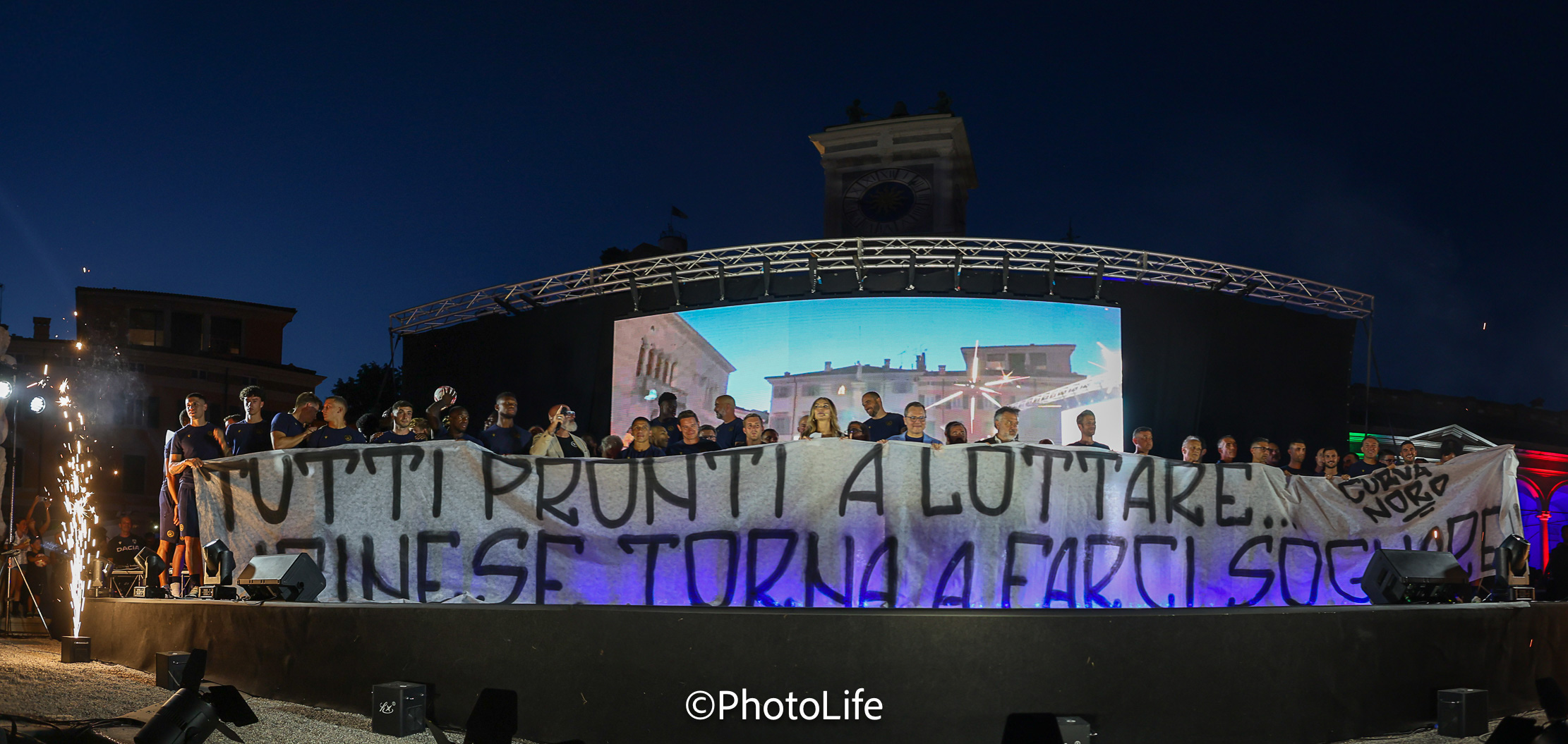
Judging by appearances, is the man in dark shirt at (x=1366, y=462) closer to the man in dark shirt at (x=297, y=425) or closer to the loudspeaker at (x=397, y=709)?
the loudspeaker at (x=397, y=709)

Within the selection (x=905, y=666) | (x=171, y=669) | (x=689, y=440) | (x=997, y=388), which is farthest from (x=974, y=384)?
(x=171, y=669)

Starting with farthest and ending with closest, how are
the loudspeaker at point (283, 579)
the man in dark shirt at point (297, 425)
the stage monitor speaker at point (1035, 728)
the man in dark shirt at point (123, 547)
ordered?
the man in dark shirt at point (123, 547)
the man in dark shirt at point (297, 425)
the loudspeaker at point (283, 579)
the stage monitor speaker at point (1035, 728)

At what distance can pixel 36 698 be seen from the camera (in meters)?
5.20

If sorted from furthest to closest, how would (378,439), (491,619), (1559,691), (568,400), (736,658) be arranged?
(568,400) → (378,439) → (1559,691) → (491,619) → (736,658)

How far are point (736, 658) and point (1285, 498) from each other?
379cm

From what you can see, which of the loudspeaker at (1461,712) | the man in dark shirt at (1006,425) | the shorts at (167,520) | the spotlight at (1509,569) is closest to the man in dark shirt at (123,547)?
the shorts at (167,520)

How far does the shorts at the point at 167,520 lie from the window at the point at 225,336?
32438 millimetres

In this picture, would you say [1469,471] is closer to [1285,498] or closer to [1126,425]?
[1285,498]

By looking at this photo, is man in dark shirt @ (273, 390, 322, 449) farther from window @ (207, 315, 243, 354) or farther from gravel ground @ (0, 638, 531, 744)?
window @ (207, 315, 243, 354)

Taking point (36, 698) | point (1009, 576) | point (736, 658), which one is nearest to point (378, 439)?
point (36, 698)

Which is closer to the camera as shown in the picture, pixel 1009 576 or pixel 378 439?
pixel 1009 576

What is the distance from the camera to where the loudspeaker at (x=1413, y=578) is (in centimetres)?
563

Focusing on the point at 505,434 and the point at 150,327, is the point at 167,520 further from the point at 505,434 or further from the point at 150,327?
the point at 150,327

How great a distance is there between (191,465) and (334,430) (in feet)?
3.91
